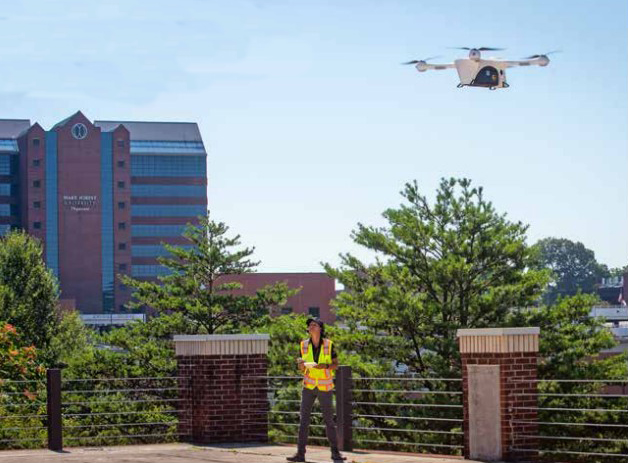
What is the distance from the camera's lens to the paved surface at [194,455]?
14836 millimetres

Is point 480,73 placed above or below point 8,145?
below

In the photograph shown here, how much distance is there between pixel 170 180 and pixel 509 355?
156 metres

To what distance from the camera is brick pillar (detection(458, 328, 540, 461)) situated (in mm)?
14484

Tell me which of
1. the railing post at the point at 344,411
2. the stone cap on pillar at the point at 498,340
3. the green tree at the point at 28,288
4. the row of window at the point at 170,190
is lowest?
the railing post at the point at 344,411

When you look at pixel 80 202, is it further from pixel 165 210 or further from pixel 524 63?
pixel 524 63

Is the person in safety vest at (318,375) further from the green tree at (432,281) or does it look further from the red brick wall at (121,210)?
the red brick wall at (121,210)

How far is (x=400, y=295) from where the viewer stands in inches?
1454

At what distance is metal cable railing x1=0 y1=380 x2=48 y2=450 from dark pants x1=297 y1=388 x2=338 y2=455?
160 inches

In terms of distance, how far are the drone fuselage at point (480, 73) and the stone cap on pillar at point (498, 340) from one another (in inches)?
581

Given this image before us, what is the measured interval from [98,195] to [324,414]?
144829mm

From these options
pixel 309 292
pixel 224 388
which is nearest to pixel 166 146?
pixel 309 292

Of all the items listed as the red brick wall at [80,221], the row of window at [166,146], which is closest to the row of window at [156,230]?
the row of window at [166,146]

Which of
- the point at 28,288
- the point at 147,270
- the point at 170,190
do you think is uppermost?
the point at 170,190

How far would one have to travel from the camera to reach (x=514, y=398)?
47.8 ft
